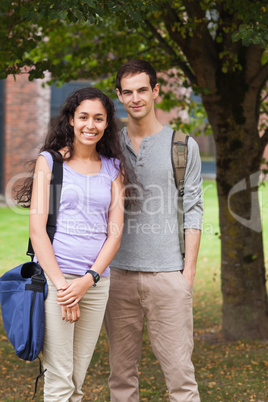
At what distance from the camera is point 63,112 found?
3062 millimetres

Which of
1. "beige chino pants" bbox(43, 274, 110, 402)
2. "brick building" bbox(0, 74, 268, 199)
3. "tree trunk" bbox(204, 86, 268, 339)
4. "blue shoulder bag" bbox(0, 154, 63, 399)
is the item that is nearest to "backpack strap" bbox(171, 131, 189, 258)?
"beige chino pants" bbox(43, 274, 110, 402)

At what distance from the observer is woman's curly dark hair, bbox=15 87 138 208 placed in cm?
299

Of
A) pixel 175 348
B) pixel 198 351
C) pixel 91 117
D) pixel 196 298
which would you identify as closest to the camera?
pixel 91 117

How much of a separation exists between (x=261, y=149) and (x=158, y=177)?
2.95m

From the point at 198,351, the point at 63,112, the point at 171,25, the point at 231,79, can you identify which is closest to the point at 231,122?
the point at 231,79

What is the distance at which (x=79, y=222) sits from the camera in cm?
285

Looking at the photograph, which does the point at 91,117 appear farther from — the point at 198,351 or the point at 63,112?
the point at 198,351

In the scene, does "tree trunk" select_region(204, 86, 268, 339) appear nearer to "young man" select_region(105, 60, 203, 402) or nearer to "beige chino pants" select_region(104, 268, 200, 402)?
"young man" select_region(105, 60, 203, 402)

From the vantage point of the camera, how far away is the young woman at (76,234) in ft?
9.14

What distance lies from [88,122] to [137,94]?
39 cm

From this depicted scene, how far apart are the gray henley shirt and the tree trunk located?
8.59ft

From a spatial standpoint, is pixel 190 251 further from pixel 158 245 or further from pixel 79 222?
pixel 79 222

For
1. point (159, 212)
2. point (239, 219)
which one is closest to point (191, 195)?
point (159, 212)

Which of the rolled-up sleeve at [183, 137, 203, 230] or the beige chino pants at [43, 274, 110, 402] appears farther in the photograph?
the rolled-up sleeve at [183, 137, 203, 230]
